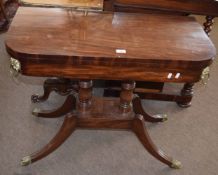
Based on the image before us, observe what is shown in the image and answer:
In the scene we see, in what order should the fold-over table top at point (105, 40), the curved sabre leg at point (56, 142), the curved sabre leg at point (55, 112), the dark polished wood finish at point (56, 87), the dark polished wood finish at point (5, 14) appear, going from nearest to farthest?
the fold-over table top at point (105, 40) → the curved sabre leg at point (56, 142) → the curved sabre leg at point (55, 112) → the dark polished wood finish at point (56, 87) → the dark polished wood finish at point (5, 14)

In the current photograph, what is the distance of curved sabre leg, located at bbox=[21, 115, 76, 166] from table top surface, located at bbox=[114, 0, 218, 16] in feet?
2.14

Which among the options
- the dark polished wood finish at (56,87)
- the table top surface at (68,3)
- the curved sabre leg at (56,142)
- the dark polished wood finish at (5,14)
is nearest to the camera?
the table top surface at (68,3)

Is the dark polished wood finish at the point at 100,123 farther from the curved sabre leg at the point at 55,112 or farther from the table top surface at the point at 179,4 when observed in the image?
the table top surface at the point at 179,4

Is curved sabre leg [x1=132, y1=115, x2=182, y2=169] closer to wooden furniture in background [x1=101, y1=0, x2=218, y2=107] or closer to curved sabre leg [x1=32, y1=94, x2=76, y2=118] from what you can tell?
curved sabre leg [x1=32, y1=94, x2=76, y2=118]

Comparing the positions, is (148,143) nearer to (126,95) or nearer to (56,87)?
(126,95)

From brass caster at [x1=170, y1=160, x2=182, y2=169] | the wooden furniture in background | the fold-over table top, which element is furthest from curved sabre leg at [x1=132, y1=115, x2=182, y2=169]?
the wooden furniture in background

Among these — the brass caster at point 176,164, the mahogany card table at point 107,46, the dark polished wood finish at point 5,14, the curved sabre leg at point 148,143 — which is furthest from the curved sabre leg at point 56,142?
the dark polished wood finish at point 5,14

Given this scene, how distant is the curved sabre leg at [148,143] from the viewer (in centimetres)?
137

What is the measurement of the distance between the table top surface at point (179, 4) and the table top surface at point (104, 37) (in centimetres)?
15

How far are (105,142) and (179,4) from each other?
87cm

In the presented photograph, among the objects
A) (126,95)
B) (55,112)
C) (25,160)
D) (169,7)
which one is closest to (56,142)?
(25,160)

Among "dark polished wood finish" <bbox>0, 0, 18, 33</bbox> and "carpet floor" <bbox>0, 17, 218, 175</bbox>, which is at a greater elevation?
"dark polished wood finish" <bbox>0, 0, 18, 33</bbox>

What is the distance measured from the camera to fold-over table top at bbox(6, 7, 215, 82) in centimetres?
98

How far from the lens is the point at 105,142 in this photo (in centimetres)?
158
